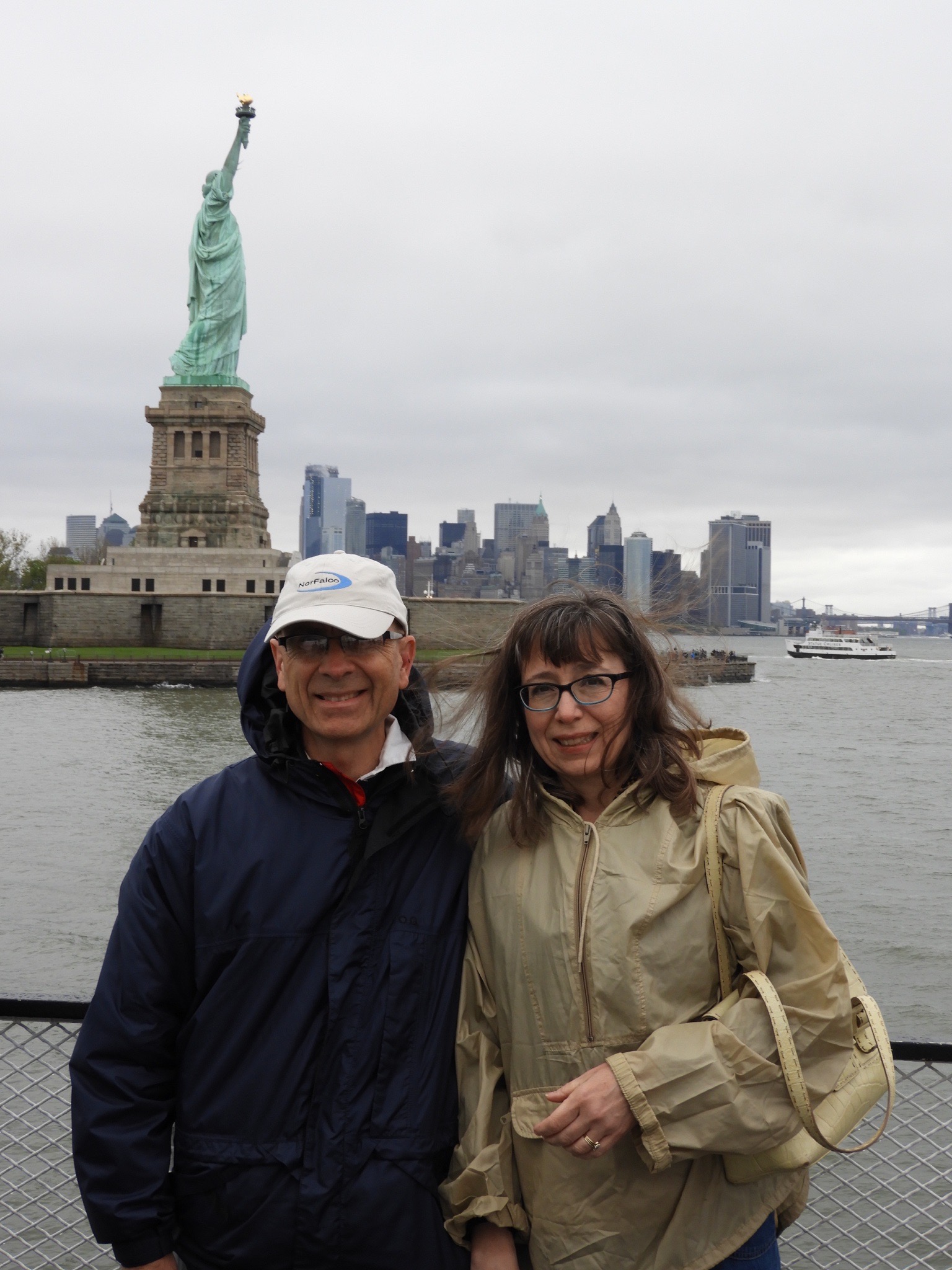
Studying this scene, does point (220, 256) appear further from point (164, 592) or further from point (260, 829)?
point (260, 829)

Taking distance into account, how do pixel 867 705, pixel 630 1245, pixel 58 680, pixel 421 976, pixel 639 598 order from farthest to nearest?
pixel 867 705, pixel 58 680, pixel 639 598, pixel 421 976, pixel 630 1245

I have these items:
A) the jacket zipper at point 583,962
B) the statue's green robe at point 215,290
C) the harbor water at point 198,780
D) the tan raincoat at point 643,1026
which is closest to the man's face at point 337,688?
the tan raincoat at point 643,1026

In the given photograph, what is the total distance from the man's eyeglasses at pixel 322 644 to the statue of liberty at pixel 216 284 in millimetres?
51120

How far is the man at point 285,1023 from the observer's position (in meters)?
2.38

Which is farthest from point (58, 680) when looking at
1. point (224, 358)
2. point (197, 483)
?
point (224, 358)

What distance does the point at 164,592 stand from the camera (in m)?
48.2

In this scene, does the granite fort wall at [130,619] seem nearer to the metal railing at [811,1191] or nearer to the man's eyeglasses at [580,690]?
the metal railing at [811,1191]

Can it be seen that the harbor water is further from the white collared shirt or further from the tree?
the tree

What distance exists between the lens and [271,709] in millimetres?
2725

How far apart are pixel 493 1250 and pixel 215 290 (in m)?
51.9

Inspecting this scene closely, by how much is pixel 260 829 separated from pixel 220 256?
51744 millimetres

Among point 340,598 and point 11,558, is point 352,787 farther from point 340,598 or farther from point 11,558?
point 11,558

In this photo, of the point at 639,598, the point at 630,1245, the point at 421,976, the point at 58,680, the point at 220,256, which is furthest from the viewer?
the point at 220,256

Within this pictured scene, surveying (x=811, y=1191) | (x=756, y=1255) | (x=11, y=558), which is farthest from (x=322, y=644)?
(x=11, y=558)
